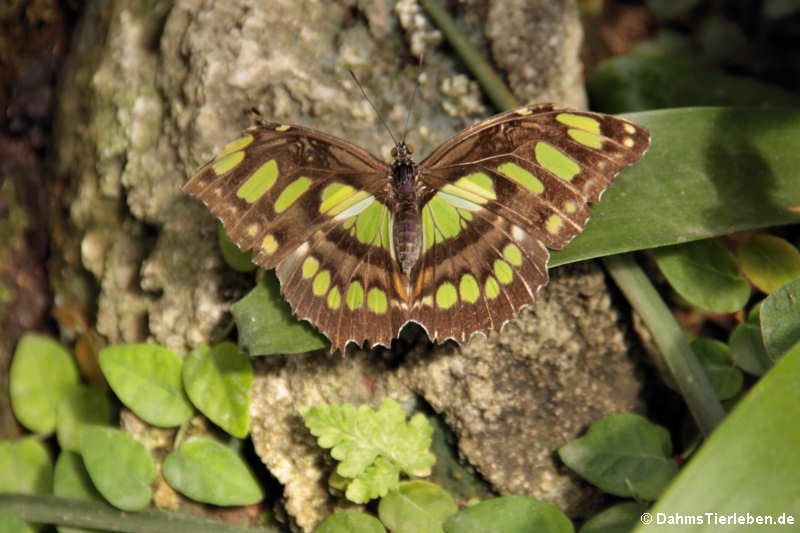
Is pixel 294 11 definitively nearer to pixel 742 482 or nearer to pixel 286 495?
pixel 286 495

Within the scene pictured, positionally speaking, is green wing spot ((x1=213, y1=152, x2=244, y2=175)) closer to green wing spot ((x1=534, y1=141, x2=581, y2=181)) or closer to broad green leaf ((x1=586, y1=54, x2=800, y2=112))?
green wing spot ((x1=534, y1=141, x2=581, y2=181))

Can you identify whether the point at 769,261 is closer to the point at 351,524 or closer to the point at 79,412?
the point at 351,524

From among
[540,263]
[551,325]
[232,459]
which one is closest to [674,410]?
[551,325]

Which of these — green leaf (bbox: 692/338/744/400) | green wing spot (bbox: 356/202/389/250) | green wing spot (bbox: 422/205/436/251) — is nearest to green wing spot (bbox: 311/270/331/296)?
green wing spot (bbox: 356/202/389/250)

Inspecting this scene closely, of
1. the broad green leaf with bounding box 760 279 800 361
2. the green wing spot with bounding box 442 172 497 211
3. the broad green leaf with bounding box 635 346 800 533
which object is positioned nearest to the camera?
the broad green leaf with bounding box 635 346 800 533

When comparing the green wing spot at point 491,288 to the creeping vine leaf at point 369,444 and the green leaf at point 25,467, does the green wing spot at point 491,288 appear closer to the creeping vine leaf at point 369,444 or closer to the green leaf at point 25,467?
the creeping vine leaf at point 369,444

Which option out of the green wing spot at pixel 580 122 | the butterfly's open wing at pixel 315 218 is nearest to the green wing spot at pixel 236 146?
the butterfly's open wing at pixel 315 218

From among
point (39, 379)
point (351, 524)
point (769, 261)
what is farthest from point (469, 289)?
point (39, 379)
